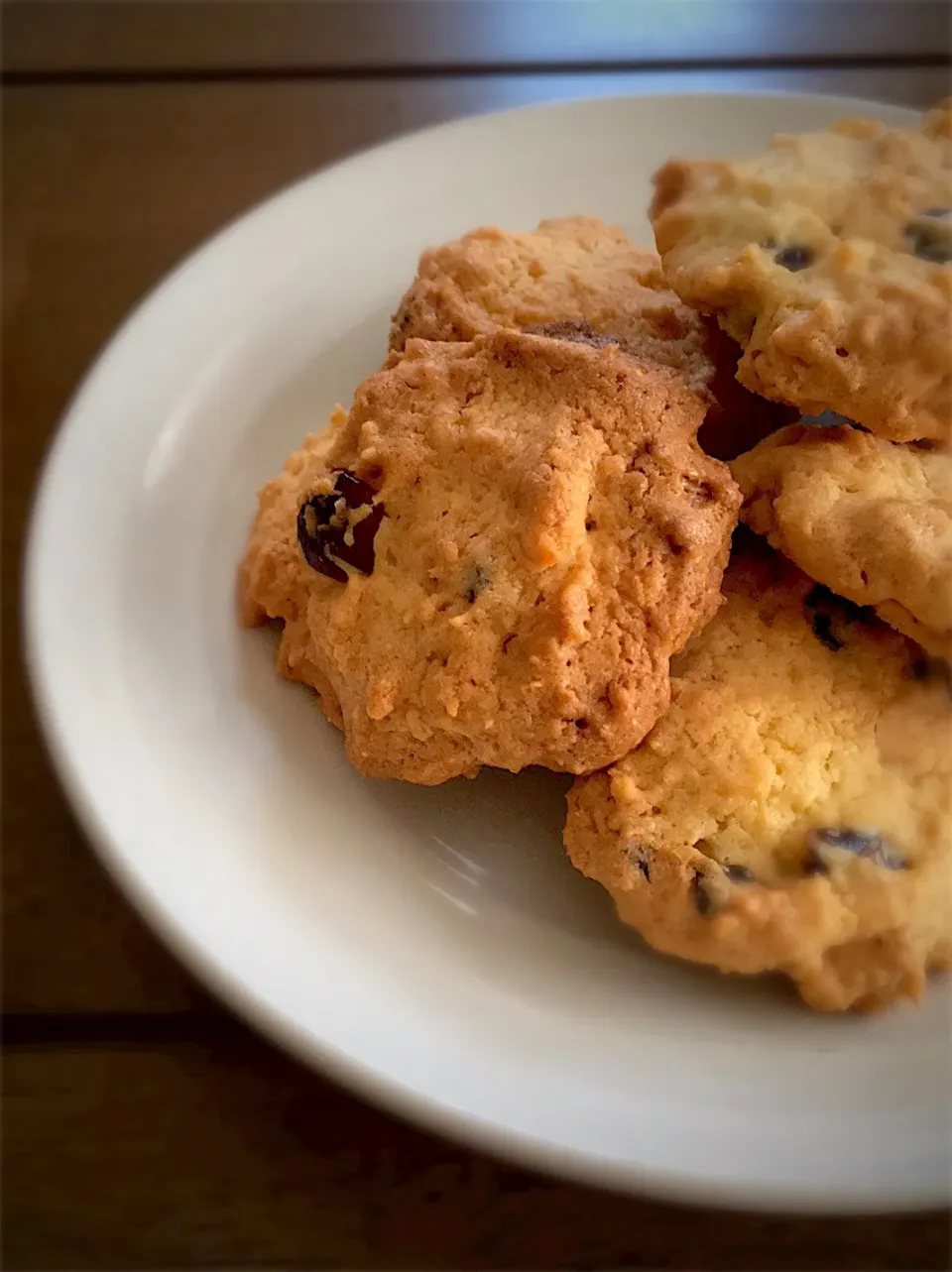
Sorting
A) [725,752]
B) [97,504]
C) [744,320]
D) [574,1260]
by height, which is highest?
[744,320]

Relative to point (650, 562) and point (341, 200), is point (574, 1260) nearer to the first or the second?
point (650, 562)

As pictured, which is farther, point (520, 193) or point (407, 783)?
point (520, 193)

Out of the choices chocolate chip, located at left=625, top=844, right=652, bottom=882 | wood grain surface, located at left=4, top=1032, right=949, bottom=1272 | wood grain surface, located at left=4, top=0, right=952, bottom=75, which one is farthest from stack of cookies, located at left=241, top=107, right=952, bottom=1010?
wood grain surface, located at left=4, top=0, right=952, bottom=75

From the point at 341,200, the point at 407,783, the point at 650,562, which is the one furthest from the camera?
the point at 341,200

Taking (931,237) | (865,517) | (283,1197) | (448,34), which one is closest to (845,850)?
(865,517)

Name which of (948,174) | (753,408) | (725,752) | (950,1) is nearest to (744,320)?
(753,408)

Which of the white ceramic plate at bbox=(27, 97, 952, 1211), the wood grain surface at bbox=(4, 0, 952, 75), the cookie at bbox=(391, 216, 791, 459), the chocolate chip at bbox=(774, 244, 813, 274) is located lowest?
the white ceramic plate at bbox=(27, 97, 952, 1211)

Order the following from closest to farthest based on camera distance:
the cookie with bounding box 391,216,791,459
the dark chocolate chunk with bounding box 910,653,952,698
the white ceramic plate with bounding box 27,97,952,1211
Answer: the white ceramic plate with bounding box 27,97,952,1211 < the dark chocolate chunk with bounding box 910,653,952,698 < the cookie with bounding box 391,216,791,459

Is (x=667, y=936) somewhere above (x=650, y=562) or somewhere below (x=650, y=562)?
below

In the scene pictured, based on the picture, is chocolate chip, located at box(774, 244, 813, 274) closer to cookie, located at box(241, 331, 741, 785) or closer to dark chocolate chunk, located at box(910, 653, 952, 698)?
cookie, located at box(241, 331, 741, 785)
